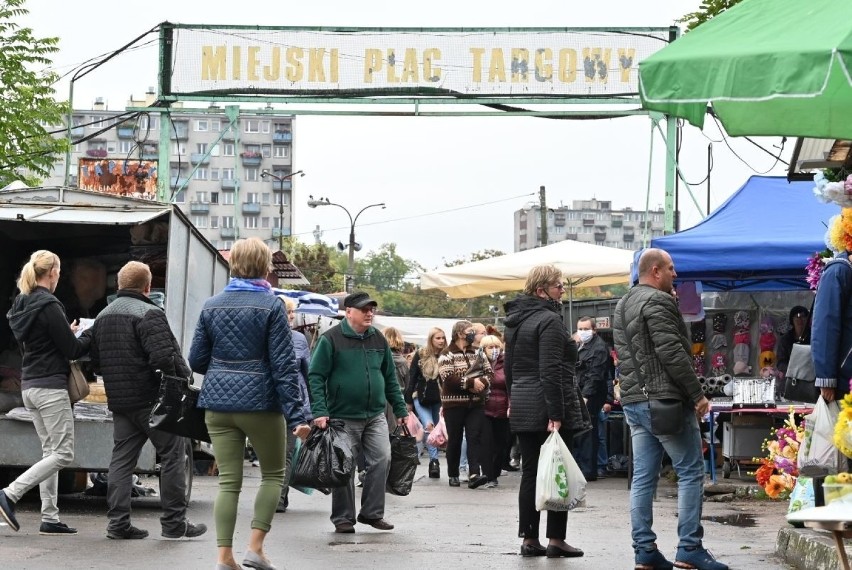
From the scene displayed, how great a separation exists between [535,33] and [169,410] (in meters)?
14.5

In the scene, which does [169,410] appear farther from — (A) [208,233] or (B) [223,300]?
(A) [208,233]

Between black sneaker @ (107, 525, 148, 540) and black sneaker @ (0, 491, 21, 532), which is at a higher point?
black sneaker @ (0, 491, 21, 532)

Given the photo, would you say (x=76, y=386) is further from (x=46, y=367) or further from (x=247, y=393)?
(x=247, y=393)

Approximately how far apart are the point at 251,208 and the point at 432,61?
16110cm

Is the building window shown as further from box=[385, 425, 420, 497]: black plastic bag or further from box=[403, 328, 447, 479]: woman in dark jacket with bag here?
box=[385, 425, 420, 497]: black plastic bag

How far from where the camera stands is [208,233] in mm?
179625

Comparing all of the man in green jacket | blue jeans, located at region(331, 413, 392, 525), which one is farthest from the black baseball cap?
blue jeans, located at region(331, 413, 392, 525)

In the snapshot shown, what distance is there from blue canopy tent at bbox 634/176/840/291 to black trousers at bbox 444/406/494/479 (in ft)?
9.75

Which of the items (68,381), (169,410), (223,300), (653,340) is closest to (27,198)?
(68,381)

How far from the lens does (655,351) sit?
8.42 m

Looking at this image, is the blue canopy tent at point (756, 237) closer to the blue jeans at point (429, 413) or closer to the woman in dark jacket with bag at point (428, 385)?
the woman in dark jacket with bag at point (428, 385)

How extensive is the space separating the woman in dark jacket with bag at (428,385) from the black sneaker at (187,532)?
7.69 meters

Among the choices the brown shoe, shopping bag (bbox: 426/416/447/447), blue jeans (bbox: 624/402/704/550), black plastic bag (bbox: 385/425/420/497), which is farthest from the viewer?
shopping bag (bbox: 426/416/447/447)

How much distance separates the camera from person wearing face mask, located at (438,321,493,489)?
16.6 meters
